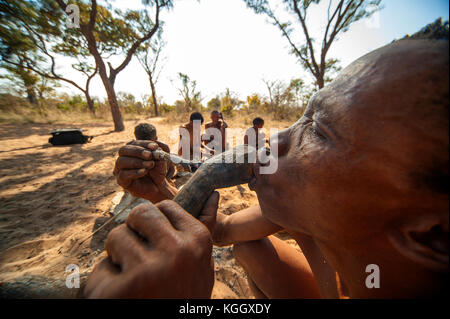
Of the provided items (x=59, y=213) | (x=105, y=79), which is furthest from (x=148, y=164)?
(x=105, y=79)

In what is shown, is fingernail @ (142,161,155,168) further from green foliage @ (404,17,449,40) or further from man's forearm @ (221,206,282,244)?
green foliage @ (404,17,449,40)

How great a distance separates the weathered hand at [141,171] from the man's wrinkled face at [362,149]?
1.23 metres

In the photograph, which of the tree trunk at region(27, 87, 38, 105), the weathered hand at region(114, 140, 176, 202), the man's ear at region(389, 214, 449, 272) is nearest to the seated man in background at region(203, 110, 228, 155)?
the weathered hand at region(114, 140, 176, 202)

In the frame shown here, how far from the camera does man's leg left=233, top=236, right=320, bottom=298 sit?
4.30 feet

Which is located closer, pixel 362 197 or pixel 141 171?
pixel 362 197

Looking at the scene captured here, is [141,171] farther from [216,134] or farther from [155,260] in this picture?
[216,134]

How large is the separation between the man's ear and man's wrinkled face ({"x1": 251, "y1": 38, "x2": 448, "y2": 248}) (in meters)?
0.06

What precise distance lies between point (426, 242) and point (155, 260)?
90 cm

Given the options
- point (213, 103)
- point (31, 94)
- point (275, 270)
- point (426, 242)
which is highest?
point (213, 103)

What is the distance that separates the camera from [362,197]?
25.6 inches

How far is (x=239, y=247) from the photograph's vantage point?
158cm

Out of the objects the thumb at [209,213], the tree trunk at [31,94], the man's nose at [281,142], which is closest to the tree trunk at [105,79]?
the thumb at [209,213]

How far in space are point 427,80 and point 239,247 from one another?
157 centimetres
